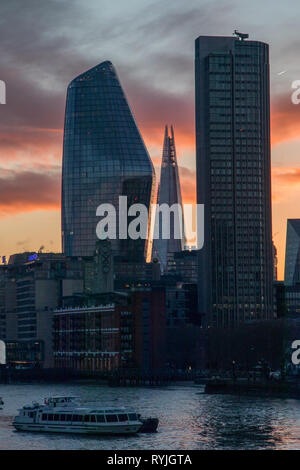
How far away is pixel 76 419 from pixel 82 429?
161 centimetres

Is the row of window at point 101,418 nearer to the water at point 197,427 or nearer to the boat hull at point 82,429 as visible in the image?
the boat hull at point 82,429

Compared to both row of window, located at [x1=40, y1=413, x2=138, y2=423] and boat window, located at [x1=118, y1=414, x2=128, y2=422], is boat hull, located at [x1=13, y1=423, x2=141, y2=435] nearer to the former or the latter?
row of window, located at [x1=40, y1=413, x2=138, y2=423]

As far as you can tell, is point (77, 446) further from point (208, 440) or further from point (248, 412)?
point (248, 412)

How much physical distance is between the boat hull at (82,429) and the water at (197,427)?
96 centimetres

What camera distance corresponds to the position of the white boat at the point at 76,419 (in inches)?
3821

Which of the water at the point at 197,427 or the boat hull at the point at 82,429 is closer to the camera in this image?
the water at the point at 197,427

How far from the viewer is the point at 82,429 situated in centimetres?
9794

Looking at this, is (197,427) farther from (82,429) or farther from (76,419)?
(76,419)

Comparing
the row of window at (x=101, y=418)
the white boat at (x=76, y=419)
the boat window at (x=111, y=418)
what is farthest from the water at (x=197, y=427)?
the boat window at (x=111, y=418)

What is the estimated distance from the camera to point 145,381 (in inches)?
7584

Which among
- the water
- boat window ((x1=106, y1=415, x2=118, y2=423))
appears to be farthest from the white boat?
the water

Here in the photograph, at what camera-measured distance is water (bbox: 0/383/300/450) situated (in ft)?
292

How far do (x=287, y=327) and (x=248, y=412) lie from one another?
8239 centimetres
